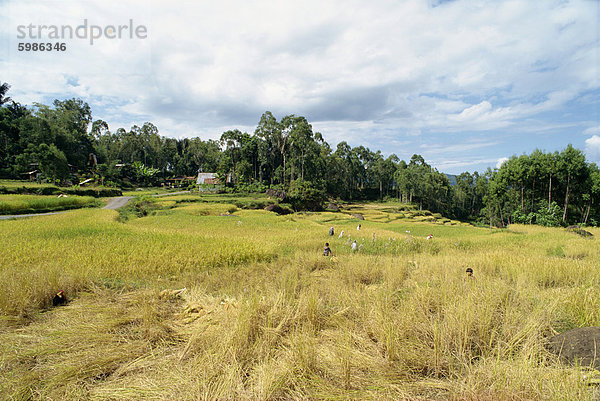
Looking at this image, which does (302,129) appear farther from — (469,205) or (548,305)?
(469,205)

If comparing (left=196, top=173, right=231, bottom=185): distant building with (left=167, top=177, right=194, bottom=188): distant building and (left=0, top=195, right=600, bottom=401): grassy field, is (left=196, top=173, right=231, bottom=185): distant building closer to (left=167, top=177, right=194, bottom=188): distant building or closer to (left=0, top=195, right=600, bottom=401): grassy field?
(left=167, top=177, right=194, bottom=188): distant building

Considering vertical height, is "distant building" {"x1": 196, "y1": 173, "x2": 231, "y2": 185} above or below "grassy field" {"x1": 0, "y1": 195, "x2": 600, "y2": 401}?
above

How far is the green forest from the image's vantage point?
36375mm

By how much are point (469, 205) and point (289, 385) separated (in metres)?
93.0

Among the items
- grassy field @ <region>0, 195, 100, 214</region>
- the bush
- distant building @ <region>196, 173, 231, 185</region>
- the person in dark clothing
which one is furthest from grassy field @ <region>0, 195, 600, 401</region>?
distant building @ <region>196, 173, 231, 185</region>

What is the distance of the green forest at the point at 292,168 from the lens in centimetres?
3638

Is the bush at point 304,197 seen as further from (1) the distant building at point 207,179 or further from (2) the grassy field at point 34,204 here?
(1) the distant building at point 207,179

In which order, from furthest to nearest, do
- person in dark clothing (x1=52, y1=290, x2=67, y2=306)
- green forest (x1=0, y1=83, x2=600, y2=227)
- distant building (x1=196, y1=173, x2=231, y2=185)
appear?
1. distant building (x1=196, y1=173, x2=231, y2=185)
2. green forest (x1=0, y1=83, x2=600, y2=227)
3. person in dark clothing (x1=52, y1=290, x2=67, y2=306)

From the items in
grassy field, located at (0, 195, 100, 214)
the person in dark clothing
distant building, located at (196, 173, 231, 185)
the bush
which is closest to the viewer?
the person in dark clothing

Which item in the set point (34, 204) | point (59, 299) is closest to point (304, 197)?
point (34, 204)

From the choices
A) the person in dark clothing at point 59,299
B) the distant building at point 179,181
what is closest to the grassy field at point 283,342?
the person in dark clothing at point 59,299

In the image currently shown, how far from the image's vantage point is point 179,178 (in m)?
75.6

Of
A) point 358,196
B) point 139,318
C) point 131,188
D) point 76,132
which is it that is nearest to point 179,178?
point 131,188

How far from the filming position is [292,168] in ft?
175
